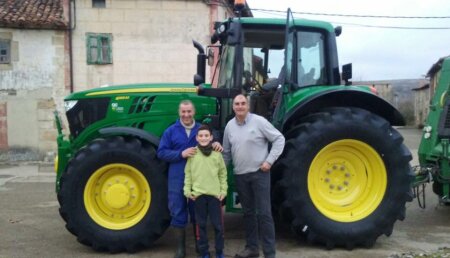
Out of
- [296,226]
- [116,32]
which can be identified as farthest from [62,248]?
[116,32]

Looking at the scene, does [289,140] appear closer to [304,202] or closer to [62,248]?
[304,202]

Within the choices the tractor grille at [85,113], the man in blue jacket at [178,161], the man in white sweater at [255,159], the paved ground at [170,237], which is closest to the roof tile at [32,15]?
the paved ground at [170,237]

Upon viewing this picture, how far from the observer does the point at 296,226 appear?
502 cm

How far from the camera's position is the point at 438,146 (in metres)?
6.29

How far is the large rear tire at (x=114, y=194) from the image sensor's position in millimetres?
4918

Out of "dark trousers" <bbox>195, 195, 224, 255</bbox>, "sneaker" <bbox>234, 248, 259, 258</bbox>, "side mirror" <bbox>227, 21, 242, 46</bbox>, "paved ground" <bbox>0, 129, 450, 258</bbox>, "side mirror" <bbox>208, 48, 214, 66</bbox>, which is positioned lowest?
"paved ground" <bbox>0, 129, 450, 258</bbox>

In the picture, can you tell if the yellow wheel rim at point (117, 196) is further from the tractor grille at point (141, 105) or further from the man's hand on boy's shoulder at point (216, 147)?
the man's hand on boy's shoulder at point (216, 147)

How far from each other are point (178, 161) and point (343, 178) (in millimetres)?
1884

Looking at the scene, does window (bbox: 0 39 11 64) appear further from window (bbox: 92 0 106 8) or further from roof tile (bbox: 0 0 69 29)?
window (bbox: 92 0 106 8)

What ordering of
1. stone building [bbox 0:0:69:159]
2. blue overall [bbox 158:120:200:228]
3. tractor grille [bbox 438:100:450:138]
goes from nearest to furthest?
1. blue overall [bbox 158:120:200:228]
2. tractor grille [bbox 438:100:450:138]
3. stone building [bbox 0:0:69:159]

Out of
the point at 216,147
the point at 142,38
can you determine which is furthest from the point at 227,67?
the point at 142,38

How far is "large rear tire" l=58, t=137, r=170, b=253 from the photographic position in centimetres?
492

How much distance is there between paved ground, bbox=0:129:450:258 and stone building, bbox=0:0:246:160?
683 cm

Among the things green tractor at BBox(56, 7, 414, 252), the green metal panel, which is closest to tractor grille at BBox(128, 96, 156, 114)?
green tractor at BBox(56, 7, 414, 252)
